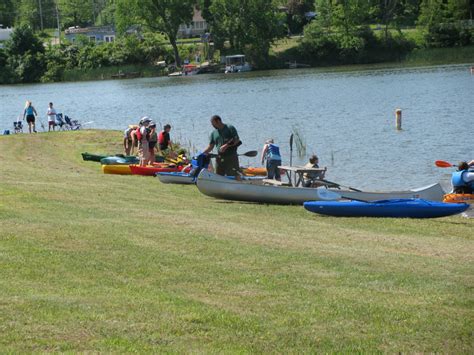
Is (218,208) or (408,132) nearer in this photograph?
(218,208)

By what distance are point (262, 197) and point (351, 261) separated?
7.64 m

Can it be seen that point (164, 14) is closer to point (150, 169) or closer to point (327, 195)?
point (150, 169)

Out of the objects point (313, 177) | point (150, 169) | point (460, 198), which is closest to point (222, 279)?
point (460, 198)

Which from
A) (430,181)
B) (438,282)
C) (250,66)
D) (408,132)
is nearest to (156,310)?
(438,282)

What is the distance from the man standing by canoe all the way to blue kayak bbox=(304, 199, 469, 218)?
9.58 ft

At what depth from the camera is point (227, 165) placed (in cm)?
2123

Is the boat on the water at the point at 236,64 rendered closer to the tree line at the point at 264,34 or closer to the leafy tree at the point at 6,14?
the tree line at the point at 264,34

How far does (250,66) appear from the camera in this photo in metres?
111

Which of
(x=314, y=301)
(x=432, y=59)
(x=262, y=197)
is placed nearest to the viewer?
(x=314, y=301)

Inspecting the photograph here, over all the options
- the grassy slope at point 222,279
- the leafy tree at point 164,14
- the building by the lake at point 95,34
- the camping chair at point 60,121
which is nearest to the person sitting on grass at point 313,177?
the grassy slope at point 222,279

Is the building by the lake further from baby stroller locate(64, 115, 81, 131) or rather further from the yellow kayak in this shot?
the yellow kayak

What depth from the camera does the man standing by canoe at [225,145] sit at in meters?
20.7

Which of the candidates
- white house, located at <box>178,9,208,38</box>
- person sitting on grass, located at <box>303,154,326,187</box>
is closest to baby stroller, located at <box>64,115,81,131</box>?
person sitting on grass, located at <box>303,154,326,187</box>

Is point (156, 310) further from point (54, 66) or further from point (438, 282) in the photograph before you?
point (54, 66)
